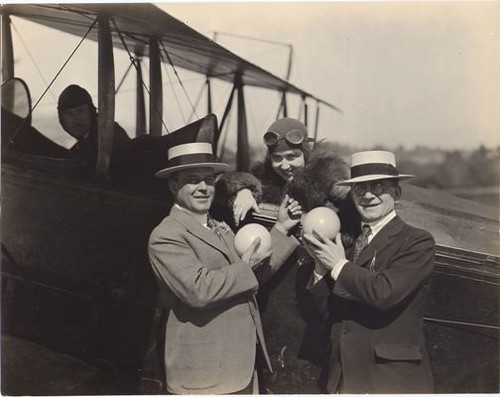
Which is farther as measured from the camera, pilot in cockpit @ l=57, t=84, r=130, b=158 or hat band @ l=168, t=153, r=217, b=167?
pilot in cockpit @ l=57, t=84, r=130, b=158

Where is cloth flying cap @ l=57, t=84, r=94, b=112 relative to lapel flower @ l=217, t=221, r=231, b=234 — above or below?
above

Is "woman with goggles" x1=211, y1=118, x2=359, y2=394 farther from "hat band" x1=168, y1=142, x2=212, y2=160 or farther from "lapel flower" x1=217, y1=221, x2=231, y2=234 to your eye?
"hat band" x1=168, y1=142, x2=212, y2=160

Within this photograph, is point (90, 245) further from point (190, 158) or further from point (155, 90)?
point (155, 90)

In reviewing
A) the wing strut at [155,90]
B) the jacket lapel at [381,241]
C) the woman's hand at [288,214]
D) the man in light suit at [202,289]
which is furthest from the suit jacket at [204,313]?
the wing strut at [155,90]

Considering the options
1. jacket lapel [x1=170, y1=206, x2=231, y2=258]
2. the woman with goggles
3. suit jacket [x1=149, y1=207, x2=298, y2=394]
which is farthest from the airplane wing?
suit jacket [x1=149, y1=207, x2=298, y2=394]

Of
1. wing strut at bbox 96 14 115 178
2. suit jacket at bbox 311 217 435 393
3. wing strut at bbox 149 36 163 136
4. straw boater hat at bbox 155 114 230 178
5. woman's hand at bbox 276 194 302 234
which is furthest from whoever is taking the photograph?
wing strut at bbox 149 36 163 136

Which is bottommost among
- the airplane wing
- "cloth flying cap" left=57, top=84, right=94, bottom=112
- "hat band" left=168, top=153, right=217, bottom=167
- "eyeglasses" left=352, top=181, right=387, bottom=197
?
"eyeglasses" left=352, top=181, right=387, bottom=197

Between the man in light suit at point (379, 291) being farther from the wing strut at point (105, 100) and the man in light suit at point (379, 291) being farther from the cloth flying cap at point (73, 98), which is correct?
the cloth flying cap at point (73, 98)
